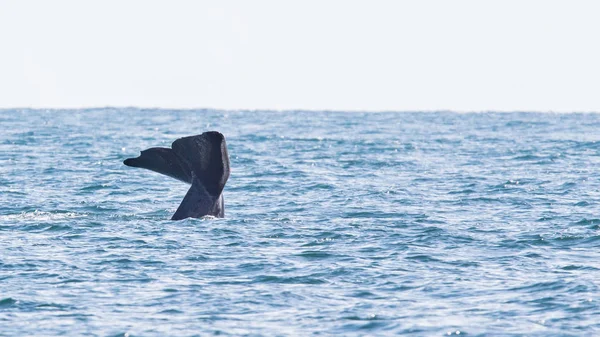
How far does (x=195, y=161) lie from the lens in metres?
22.2

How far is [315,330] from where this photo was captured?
1483 cm

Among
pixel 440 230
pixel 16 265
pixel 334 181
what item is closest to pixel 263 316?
pixel 16 265

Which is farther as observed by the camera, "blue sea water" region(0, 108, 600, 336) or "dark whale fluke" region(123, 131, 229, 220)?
"dark whale fluke" region(123, 131, 229, 220)

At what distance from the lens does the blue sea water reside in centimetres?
1545

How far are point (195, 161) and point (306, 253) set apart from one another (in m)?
3.18

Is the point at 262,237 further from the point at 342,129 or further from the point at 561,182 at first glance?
the point at 342,129

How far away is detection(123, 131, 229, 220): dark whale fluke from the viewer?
2180cm

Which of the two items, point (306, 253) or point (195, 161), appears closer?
point (306, 253)

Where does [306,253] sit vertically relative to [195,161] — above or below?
below

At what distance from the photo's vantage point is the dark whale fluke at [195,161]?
21797 millimetres

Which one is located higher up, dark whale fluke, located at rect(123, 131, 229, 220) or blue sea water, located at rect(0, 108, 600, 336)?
dark whale fluke, located at rect(123, 131, 229, 220)

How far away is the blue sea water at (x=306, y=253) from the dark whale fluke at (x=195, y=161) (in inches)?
39.4

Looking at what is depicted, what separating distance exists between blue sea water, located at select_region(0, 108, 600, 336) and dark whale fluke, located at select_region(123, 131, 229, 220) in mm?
1001

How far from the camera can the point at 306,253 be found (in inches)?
806
